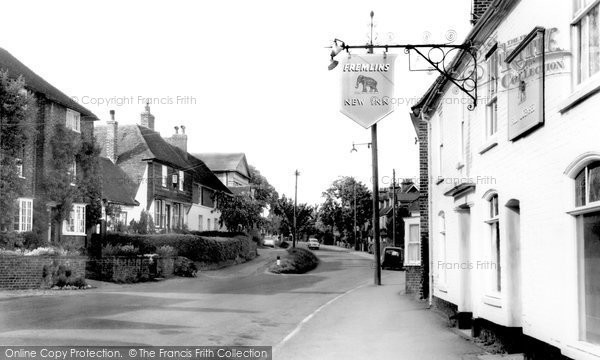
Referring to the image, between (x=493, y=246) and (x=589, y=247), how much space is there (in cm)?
486

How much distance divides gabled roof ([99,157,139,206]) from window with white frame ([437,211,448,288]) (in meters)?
28.4

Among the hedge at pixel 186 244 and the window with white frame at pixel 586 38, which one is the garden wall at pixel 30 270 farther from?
the window with white frame at pixel 586 38

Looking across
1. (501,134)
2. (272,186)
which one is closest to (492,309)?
(501,134)

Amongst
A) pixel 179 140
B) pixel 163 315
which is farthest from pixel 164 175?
pixel 163 315

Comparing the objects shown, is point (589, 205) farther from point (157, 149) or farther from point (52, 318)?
point (157, 149)

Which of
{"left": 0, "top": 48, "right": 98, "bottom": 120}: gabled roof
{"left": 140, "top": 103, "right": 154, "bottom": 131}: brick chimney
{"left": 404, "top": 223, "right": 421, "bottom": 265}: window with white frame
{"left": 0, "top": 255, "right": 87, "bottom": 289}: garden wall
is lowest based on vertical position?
{"left": 0, "top": 255, "right": 87, "bottom": 289}: garden wall

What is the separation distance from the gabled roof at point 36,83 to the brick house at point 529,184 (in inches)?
900

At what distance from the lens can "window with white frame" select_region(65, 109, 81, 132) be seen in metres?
34.6

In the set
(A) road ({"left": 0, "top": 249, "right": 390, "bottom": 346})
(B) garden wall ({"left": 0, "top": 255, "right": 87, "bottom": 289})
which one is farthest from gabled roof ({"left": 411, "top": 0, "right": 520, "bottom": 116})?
(B) garden wall ({"left": 0, "top": 255, "right": 87, "bottom": 289})

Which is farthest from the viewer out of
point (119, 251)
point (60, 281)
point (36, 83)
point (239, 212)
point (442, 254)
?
point (239, 212)

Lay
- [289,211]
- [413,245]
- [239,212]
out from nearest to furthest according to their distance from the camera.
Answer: [413,245], [239,212], [289,211]

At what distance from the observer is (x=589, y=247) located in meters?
7.56

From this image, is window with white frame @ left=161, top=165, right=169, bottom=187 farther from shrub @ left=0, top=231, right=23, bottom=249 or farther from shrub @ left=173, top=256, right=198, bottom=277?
shrub @ left=0, top=231, right=23, bottom=249

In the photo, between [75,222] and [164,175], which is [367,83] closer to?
[75,222]
